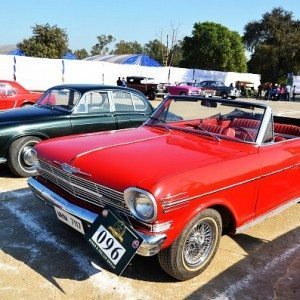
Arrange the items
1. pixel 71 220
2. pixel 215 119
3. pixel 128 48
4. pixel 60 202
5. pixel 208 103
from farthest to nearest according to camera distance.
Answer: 1. pixel 128 48
2. pixel 215 119
3. pixel 208 103
4. pixel 60 202
5. pixel 71 220

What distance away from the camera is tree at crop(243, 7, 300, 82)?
159ft

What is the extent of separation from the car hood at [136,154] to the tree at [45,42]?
39.4 metres

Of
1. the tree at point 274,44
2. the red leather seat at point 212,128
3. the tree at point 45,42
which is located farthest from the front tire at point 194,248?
the tree at point 274,44

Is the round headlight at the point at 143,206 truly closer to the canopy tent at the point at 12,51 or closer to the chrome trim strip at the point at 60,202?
the chrome trim strip at the point at 60,202

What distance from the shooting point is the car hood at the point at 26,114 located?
621 cm

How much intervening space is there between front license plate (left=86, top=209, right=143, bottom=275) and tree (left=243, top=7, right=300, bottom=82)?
49.0 m

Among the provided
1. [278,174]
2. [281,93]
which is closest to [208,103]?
[278,174]

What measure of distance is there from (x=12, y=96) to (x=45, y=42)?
33.5 meters

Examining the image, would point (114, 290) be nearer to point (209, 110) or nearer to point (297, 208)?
point (209, 110)

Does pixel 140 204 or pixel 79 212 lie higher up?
pixel 140 204

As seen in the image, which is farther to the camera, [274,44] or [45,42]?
[274,44]

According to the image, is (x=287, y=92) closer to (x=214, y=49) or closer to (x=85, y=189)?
(x=214, y=49)

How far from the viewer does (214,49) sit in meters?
50.2

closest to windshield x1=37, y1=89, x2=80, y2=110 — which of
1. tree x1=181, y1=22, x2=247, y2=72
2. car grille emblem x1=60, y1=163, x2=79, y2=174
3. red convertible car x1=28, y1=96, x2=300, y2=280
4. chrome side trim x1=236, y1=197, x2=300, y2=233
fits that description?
red convertible car x1=28, y1=96, x2=300, y2=280
